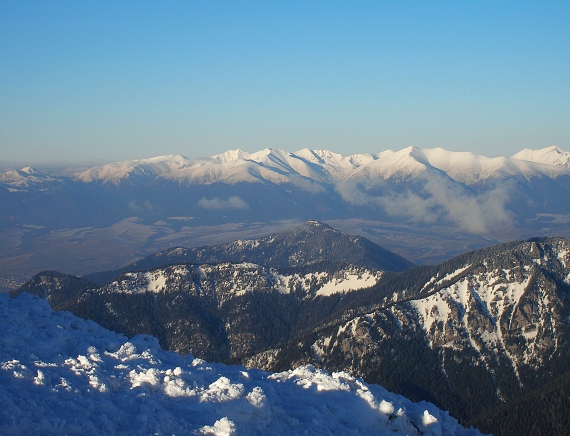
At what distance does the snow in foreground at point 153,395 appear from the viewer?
53.1m

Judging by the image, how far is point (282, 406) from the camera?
65.0 m

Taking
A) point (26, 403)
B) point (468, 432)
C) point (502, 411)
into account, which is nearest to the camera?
point (26, 403)

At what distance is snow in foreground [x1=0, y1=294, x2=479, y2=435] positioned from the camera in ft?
174

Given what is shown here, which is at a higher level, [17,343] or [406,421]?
[17,343]

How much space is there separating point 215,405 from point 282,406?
30.8 ft

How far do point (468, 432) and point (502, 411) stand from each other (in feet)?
398

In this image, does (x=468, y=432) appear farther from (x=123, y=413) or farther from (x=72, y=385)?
(x=72, y=385)

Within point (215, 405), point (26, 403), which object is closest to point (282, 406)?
point (215, 405)

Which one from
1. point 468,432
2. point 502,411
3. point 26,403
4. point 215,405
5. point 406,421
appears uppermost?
point 26,403

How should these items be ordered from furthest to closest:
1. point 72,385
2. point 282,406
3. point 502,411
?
point 502,411, point 282,406, point 72,385

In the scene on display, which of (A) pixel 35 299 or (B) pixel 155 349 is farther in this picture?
(A) pixel 35 299

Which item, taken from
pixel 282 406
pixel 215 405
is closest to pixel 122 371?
pixel 215 405

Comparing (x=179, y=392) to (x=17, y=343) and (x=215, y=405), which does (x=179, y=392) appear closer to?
(x=215, y=405)

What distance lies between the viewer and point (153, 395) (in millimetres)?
60906
